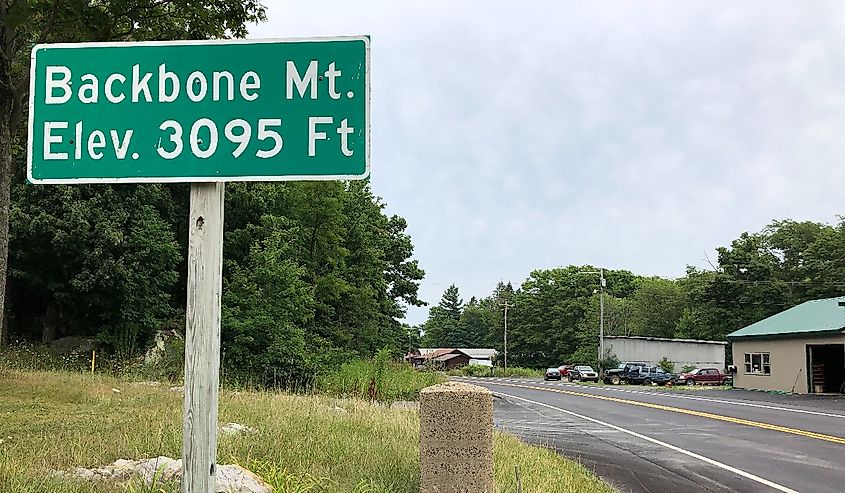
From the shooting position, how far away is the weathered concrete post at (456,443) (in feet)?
20.7

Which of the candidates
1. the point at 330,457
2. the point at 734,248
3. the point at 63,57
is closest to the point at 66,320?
the point at 330,457

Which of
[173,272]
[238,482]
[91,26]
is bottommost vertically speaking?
[238,482]

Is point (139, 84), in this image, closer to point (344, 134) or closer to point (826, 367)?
point (344, 134)

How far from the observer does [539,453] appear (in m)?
11.6

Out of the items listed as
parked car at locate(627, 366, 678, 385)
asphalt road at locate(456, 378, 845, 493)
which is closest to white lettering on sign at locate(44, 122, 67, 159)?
asphalt road at locate(456, 378, 845, 493)

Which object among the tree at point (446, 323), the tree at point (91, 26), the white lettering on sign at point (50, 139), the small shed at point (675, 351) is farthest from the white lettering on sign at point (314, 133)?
the tree at point (446, 323)

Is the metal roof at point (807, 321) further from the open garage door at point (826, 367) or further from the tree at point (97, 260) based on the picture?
the tree at point (97, 260)

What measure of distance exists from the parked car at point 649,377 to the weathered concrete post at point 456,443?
1867 inches

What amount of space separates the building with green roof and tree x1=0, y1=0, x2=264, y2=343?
30.8 m

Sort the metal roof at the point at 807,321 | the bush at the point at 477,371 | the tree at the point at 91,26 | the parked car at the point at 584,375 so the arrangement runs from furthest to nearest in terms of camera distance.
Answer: the bush at the point at 477,371 → the parked car at the point at 584,375 → the metal roof at the point at 807,321 → the tree at the point at 91,26

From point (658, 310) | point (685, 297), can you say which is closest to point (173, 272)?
point (685, 297)

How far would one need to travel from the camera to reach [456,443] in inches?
249

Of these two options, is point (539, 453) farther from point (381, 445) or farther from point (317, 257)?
point (317, 257)

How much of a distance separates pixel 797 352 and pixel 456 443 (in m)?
36.5
